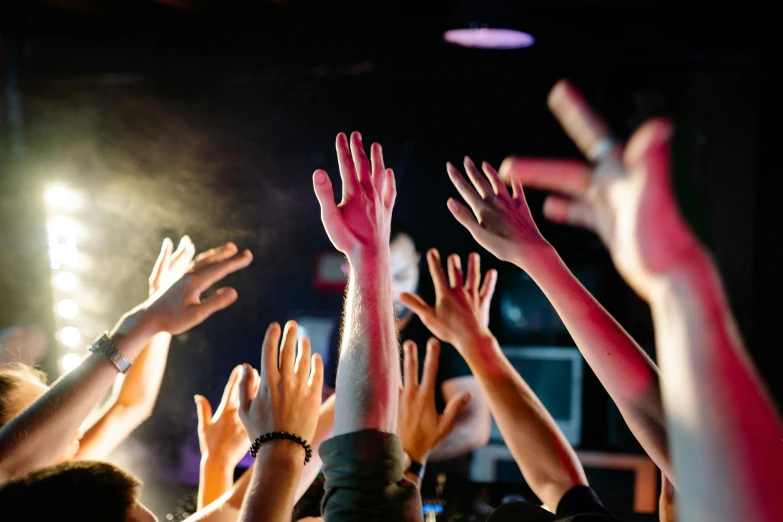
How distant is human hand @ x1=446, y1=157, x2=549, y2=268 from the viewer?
45.8 inches

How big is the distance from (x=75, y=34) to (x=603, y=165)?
3119 mm

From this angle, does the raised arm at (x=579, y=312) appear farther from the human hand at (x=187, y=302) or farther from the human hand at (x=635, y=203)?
the human hand at (x=187, y=302)

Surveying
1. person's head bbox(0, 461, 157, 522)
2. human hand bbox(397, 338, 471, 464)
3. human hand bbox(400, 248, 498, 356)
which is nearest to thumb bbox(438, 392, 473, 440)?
human hand bbox(397, 338, 471, 464)

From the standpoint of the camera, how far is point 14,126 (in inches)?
125

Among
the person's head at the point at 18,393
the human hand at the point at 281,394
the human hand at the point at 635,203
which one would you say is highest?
the human hand at the point at 635,203

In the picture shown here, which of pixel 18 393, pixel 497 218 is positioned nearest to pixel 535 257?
pixel 497 218

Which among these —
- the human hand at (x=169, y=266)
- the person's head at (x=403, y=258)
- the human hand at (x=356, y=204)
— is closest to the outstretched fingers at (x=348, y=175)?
the human hand at (x=356, y=204)

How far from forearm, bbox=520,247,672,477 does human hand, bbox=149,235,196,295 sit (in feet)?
3.01

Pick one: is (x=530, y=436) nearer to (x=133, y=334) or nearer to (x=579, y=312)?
(x=579, y=312)

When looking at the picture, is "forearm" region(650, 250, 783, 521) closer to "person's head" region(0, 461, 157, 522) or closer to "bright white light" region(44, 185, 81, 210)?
"person's head" region(0, 461, 157, 522)

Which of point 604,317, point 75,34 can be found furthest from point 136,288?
point 604,317

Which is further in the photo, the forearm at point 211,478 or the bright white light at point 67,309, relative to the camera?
the bright white light at point 67,309

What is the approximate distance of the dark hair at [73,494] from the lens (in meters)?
0.90

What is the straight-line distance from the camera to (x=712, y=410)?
509 millimetres
